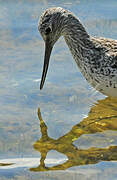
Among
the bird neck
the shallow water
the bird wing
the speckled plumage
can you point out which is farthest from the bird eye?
the shallow water

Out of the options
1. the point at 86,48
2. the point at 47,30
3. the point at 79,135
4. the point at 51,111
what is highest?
the point at 47,30

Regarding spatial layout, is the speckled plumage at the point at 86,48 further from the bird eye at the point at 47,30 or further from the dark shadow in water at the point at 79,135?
the dark shadow in water at the point at 79,135

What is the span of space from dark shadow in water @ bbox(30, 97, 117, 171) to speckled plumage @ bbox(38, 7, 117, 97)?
426mm

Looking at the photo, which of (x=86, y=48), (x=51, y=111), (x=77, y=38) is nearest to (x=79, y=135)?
(x=51, y=111)

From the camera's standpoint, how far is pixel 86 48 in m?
8.02

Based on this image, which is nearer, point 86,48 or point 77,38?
point 86,48

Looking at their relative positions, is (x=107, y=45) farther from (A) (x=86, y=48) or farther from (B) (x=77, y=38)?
(B) (x=77, y=38)

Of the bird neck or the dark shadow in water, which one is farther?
the bird neck

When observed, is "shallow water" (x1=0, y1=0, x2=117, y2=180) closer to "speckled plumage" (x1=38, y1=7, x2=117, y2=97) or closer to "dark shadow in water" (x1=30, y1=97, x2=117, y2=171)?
"dark shadow in water" (x1=30, y1=97, x2=117, y2=171)

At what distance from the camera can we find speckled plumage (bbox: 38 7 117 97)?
302 inches

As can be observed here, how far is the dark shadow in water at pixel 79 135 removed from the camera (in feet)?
22.1

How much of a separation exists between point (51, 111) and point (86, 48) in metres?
1.09

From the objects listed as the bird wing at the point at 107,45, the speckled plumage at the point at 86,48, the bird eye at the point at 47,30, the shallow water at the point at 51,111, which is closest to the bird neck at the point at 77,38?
the speckled plumage at the point at 86,48

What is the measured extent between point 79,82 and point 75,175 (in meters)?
2.68
